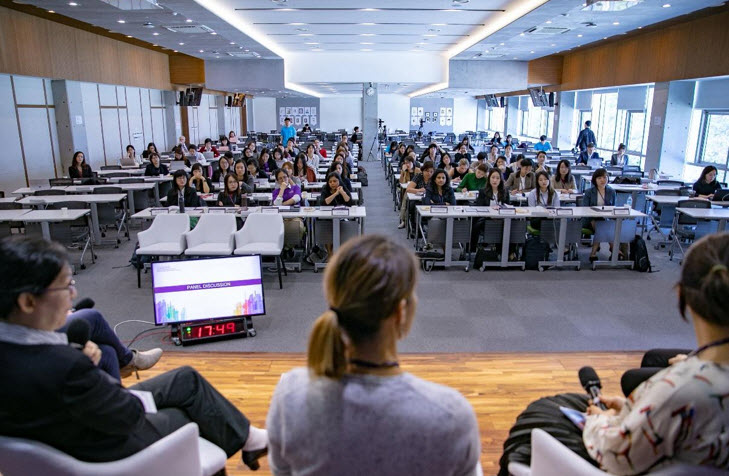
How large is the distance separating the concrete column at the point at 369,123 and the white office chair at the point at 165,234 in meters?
14.1

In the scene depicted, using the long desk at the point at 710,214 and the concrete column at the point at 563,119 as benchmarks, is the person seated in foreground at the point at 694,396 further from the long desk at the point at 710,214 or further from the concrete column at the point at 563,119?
the concrete column at the point at 563,119

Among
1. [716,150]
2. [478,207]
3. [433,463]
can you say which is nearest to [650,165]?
[716,150]

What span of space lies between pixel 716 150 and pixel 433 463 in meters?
13.3

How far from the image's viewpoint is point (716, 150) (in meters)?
11.7

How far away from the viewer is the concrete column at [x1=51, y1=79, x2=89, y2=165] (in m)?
12.6

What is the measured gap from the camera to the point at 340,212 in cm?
695

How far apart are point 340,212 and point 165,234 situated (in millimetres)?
2224

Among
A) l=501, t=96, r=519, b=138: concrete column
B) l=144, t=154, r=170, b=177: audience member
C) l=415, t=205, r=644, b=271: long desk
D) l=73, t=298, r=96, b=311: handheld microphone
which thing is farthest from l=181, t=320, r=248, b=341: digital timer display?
l=501, t=96, r=519, b=138: concrete column

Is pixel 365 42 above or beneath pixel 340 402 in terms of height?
above

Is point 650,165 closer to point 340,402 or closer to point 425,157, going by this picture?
point 425,157

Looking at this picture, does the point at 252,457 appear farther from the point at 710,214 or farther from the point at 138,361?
the point at 710,214

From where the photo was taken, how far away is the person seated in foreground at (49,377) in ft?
5.74

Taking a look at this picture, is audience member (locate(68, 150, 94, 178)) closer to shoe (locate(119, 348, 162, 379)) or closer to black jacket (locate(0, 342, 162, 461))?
shoe (locate(119, 348, 162, 379))

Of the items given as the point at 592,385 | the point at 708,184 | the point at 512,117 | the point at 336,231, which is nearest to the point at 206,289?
the point at 336,231
